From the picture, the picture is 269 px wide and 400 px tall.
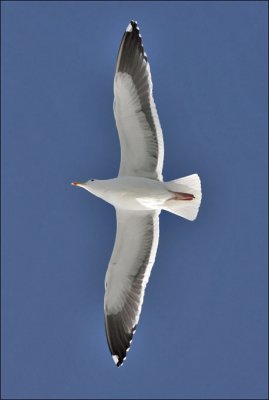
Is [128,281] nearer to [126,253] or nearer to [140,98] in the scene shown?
[126,253]

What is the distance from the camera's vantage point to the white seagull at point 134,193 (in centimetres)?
937

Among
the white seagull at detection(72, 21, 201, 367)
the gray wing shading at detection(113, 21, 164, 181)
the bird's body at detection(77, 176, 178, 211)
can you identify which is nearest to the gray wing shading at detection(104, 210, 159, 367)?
the white seagull at detection(72, 21, 201, 367)

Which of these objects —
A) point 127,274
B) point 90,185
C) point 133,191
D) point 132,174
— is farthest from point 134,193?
point 127,274

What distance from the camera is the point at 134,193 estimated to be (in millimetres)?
9453

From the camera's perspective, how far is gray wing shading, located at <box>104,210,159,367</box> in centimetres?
963

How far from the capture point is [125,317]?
9.66 m

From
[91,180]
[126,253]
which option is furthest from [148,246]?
[91,180]

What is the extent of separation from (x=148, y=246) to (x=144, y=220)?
0.27 metres

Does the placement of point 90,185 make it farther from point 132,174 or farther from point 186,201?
point 186,201

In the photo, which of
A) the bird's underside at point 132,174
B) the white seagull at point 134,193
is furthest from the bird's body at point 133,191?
the bird's underside at point 132,174

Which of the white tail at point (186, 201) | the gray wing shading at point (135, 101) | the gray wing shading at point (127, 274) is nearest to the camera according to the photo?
the gray wing shading at point (135, 101)

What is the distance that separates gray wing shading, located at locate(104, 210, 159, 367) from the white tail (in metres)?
0.31

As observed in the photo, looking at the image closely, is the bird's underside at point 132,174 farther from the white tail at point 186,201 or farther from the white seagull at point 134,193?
the white tail at point 186,201

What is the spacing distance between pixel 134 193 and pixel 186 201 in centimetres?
54
